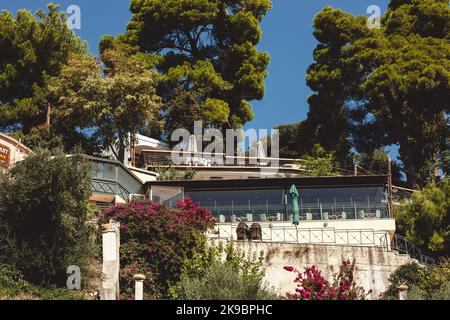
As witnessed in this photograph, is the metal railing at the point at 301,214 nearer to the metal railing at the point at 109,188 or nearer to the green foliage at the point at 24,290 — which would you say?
the metal railing at the point at 109,188

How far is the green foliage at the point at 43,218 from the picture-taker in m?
22.6

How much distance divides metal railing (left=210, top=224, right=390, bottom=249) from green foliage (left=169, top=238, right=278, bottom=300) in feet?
9.58

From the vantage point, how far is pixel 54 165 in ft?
76.4

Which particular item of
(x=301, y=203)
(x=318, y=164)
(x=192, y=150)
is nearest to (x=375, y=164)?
(x=318, y=164)

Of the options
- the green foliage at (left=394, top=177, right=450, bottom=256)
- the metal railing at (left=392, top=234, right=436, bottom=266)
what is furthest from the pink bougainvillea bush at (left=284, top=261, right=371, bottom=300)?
the green foliage at (left=394, top=177, right=450, bottom=256)

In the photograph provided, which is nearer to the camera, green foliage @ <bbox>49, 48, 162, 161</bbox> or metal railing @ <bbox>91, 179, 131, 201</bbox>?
metal railing @ <bbox>91, 179, 131, 201</bbox>

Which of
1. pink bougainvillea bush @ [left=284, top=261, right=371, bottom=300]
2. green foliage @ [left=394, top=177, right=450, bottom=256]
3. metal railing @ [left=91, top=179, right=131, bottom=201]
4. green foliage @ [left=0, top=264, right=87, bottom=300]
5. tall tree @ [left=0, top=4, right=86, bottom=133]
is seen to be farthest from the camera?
tall tree @ [left=0, top=4, right=86, bottom=133]

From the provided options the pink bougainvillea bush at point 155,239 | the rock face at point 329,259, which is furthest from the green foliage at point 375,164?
the pink bougainvillea bush at point 155,239

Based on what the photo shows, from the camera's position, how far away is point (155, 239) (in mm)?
25328

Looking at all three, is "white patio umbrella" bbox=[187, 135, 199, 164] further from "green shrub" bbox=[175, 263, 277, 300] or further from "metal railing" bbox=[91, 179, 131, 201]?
"green shrub" bbox=[175, 263, 277, 300]

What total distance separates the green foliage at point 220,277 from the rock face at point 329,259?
1.64 feet

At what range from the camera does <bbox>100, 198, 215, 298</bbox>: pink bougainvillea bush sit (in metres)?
24.5

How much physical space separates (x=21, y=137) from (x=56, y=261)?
1674cm

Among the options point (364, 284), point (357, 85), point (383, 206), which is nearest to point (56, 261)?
point (364, 284)
